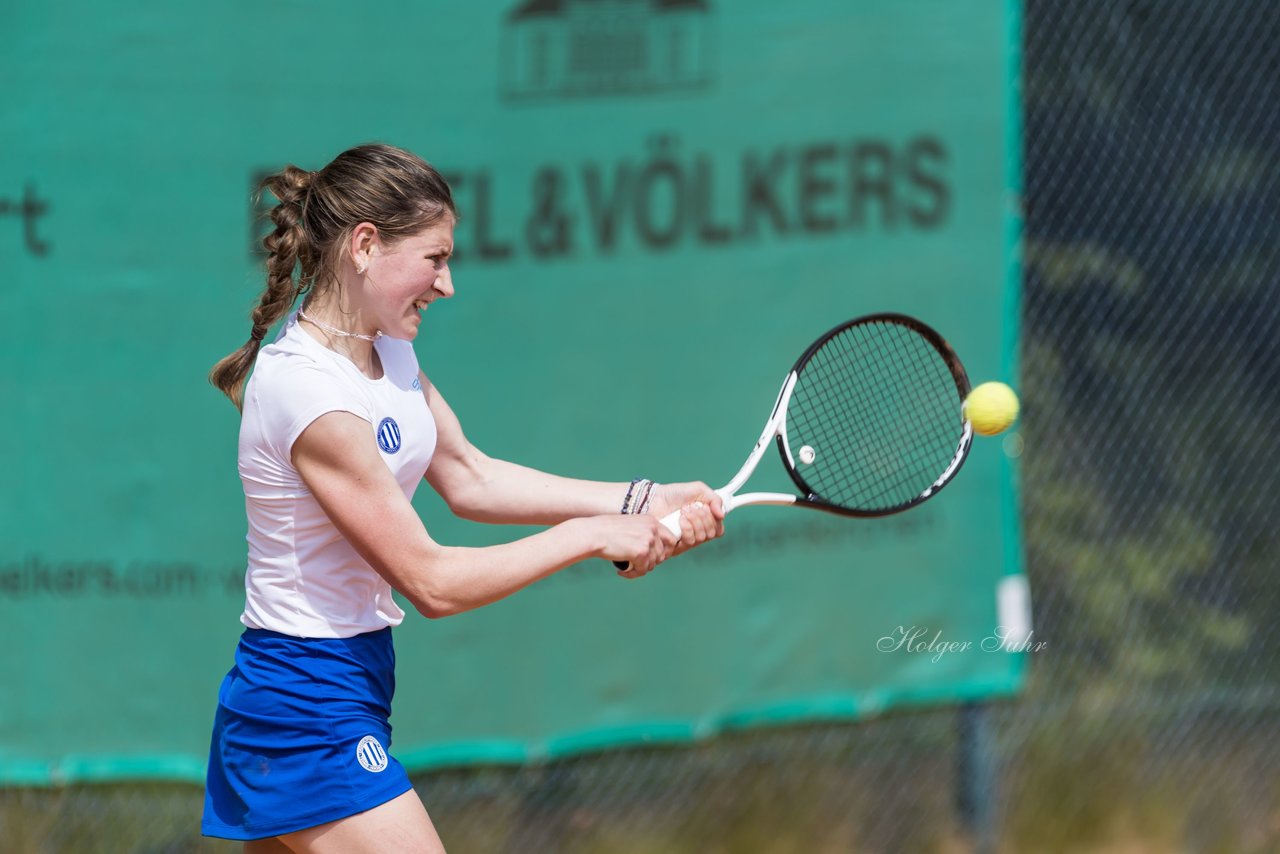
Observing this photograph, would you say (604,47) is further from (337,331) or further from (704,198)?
(337,331)

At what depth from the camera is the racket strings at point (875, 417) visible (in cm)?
352

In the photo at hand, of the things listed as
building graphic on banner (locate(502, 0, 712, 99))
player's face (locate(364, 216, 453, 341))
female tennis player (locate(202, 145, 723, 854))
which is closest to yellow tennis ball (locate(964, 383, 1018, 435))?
female tennis player (locate(202, 145, 723, 854))

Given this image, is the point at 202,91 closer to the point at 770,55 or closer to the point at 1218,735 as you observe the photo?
the point at 770,55

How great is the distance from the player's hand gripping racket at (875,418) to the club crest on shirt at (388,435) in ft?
3.62

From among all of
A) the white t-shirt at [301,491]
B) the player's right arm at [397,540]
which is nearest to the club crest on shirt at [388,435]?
the white t-shirt at [301,491]

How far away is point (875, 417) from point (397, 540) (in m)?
1.67

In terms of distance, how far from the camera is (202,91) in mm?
3957

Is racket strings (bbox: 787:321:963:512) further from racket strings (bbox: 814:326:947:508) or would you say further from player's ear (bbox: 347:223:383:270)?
Answer: player's ear (bbox: 347:223:383:270)

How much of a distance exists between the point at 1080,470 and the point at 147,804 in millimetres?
2979

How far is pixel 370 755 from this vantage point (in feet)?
7.72

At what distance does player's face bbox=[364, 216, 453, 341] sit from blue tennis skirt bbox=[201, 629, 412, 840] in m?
0.54

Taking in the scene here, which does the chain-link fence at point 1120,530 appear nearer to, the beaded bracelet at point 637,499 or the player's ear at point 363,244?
the beaded bracelet at point 637,499

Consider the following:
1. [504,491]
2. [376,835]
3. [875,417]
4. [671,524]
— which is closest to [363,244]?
[504,491]

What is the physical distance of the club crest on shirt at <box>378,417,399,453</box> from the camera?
2.39 meters
